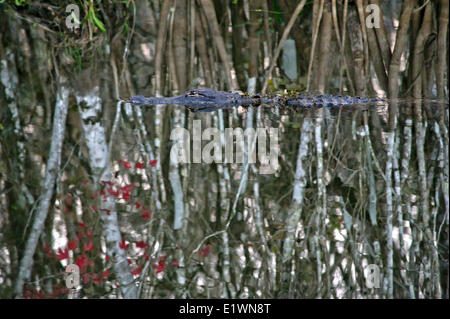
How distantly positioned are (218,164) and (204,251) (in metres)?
0.31

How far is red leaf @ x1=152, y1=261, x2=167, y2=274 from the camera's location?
1.49m

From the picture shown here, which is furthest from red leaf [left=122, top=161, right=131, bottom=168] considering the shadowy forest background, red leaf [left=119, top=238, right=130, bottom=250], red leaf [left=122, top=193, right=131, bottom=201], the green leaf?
the green leaf

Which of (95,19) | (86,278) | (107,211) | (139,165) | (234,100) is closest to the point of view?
(86,278)

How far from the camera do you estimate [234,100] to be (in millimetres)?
2059

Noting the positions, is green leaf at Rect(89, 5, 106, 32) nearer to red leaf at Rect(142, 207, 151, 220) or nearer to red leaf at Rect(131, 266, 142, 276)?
red leaf at Rect(142, 207, 151, 220)

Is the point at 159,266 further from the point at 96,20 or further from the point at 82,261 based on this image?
the point at 96,20

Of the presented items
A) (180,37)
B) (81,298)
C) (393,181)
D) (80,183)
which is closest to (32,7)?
(180,37)

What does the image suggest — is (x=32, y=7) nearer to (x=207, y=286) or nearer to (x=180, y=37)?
(x=180, y=37)

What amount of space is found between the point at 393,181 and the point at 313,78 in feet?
2.11

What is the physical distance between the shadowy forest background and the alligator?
6 centimetres

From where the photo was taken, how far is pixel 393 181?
167cm

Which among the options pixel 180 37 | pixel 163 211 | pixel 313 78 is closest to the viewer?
pixel 163 211

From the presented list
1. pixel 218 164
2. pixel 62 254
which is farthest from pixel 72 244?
pixel 218 164
